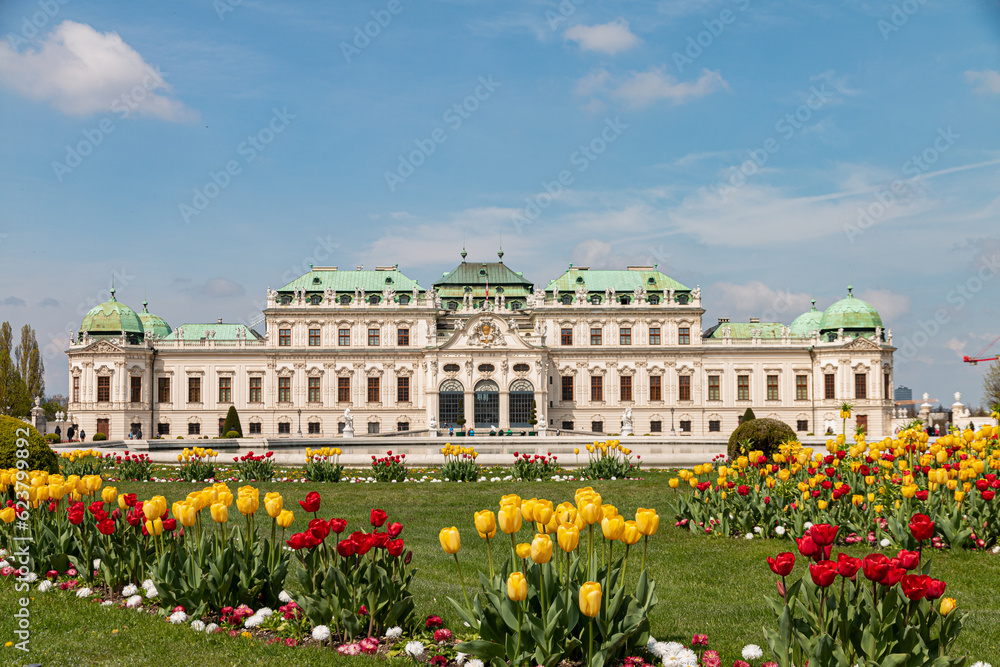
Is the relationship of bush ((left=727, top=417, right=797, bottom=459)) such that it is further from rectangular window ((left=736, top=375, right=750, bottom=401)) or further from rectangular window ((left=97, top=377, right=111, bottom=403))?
rectangular window ((left=97, top=377, right=111, bottom=403))

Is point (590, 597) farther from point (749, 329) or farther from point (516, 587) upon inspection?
point (749, 329)

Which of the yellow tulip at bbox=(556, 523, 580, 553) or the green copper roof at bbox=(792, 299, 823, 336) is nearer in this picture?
the yellow tulip at bbox=(556, 523, 580, 553)

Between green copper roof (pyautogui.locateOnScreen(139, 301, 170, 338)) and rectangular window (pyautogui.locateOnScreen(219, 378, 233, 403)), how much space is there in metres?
7.37

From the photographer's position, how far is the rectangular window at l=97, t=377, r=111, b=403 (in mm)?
57875

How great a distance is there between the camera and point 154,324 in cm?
6397

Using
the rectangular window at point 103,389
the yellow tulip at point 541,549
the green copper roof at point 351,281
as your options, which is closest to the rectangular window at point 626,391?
the green copper roof at point 351,281

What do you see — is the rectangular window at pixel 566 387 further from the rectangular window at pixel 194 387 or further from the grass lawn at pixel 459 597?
the grass lawn at pixel 459 597

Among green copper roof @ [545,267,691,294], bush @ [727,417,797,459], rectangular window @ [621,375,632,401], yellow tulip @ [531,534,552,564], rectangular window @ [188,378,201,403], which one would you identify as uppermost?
green copper roof @ [545,267,691,294]

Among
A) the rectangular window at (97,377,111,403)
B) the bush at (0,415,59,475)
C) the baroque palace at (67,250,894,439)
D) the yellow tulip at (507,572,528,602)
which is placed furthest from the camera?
the baroque palace at (67,250,894,439)

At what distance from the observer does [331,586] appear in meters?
6.92

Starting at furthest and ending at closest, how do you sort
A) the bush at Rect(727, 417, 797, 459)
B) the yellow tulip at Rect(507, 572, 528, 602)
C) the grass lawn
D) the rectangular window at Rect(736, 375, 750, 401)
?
the rectangular window at Rect(736, 375, 750, 401) < the bush at Rect(727, 417, 797, 459) < the grass lawn < the yellow tulip at Rect(507, 572, 528, 602)

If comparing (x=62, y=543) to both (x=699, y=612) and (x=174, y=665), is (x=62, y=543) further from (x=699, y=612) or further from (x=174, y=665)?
(x=699, y=612)

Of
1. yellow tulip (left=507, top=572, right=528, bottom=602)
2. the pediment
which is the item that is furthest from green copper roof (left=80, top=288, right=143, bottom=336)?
yellow tulip (left=507, top=572, right=528, bottom=602)

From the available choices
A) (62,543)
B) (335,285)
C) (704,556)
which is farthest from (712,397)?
(62,543)
